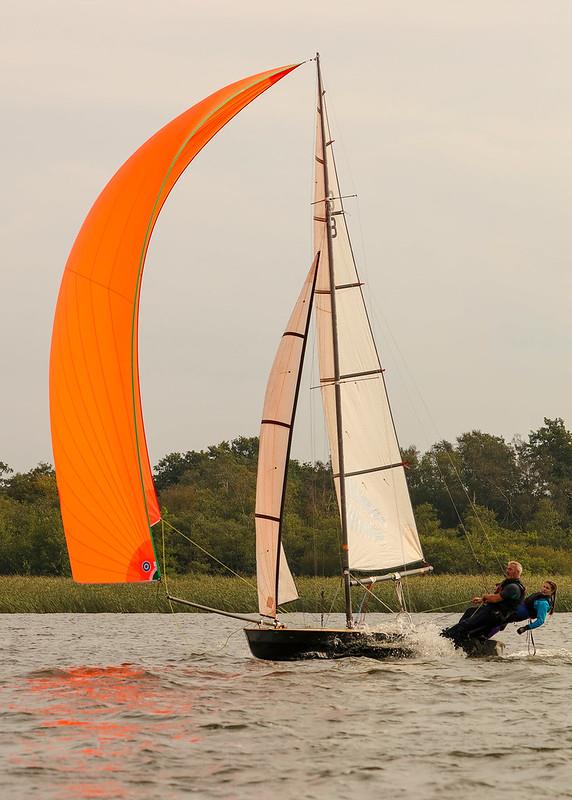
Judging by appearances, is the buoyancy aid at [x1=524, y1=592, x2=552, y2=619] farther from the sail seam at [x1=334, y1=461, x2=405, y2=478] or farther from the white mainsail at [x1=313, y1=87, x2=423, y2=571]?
the sail seam at [x1=334, y1=461, x2=405, y2=478]

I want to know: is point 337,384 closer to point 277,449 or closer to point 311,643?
point 277,449

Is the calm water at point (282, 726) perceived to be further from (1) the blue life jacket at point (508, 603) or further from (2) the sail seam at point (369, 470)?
(2) the sail seam at point (369, 470)

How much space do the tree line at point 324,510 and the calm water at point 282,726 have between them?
4.41m

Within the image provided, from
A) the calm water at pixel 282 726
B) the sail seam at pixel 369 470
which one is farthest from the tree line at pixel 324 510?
the calm water at pixel 282 726

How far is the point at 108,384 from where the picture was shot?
680 inches

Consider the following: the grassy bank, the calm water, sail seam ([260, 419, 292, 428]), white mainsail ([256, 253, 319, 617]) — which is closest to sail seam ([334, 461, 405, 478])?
white mainsail ([256, 253, 319, 617])

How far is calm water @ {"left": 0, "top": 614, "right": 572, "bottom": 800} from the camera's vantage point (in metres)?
11.4

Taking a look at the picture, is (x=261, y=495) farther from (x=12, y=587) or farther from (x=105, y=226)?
(x=12, y=587)

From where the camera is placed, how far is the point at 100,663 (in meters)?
20.9

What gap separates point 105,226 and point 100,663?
813 cm

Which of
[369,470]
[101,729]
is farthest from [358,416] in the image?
[101,729]

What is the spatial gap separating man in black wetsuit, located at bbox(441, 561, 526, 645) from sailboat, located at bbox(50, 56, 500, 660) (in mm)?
1094

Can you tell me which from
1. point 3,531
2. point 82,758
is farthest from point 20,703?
point 3,531

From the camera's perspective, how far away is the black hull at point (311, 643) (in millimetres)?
18328
